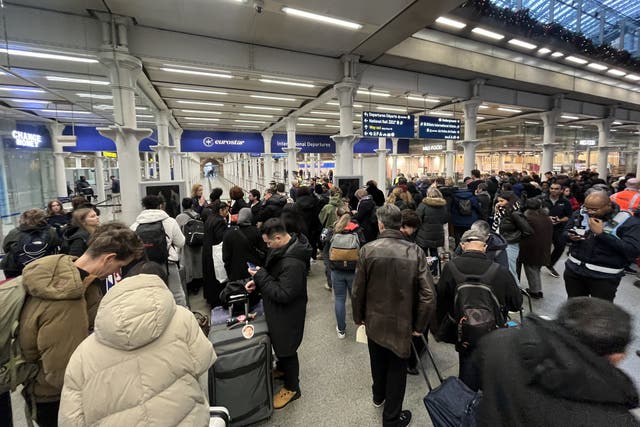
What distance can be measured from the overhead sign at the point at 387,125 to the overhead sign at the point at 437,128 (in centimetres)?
46

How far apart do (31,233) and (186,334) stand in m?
3.37

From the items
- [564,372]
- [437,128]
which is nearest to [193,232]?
[564,372]

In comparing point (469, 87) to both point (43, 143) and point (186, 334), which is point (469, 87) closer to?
point (186, 334)

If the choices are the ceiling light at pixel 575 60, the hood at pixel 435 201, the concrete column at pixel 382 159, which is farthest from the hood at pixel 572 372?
the concrete column at pixel 382 159

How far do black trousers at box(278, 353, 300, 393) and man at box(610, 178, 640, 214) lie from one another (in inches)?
173

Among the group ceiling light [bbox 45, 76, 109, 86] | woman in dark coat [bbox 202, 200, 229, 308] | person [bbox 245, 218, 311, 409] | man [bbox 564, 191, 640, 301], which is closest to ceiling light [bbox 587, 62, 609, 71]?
man [bbox 564, 191, 640, 301]

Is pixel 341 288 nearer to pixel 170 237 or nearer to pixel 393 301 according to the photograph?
pixel 393 301

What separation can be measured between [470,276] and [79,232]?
143 inches

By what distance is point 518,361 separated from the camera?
0.89 metres

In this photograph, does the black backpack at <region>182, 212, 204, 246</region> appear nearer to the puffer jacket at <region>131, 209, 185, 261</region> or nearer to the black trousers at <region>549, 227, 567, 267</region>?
the puffer jacket at <region>131, 209, 185, 261</region>

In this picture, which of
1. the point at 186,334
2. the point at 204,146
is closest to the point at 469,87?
the point at 186,334

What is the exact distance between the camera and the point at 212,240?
145 inches

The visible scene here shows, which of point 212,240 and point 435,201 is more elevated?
point 435,201

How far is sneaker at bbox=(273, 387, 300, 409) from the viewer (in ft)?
7.58
